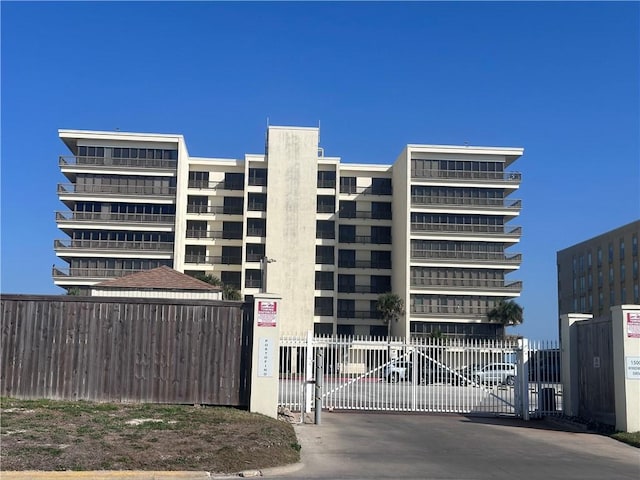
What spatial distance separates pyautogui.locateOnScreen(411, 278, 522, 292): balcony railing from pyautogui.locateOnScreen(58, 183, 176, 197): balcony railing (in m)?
25.9

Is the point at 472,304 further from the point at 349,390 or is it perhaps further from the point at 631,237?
the point at 349,390

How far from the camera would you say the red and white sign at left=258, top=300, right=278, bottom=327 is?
1614 cm

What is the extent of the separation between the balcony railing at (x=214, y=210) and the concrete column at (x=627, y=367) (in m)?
57.5

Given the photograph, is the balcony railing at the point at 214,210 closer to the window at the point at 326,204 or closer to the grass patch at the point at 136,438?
the window at the point at 326,204

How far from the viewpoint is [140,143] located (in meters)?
69.2

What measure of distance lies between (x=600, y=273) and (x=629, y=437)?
7865 centimetres

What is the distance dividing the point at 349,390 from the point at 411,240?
152 feet

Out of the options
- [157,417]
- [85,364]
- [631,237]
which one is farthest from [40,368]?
[631,237]

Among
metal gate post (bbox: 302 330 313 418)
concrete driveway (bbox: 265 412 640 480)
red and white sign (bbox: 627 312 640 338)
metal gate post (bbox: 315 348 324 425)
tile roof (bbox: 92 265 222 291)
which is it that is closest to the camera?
concrete driveway (bbox: 265 412 640 480)

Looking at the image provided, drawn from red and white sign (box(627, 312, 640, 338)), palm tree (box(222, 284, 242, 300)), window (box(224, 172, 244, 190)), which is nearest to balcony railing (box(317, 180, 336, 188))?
window (box(224, 172, 244, 190))

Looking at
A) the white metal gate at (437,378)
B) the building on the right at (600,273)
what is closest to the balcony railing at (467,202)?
the building on the right at (600,273)

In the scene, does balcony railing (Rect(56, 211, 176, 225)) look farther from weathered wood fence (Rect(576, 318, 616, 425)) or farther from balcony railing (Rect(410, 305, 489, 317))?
weathered wood fence (Rect(576, 318, 616, 425))

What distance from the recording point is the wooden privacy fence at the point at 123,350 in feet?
52.2

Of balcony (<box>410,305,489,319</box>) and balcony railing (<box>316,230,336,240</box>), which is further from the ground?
balcony railing (<box>316,230,336,240</box>)
